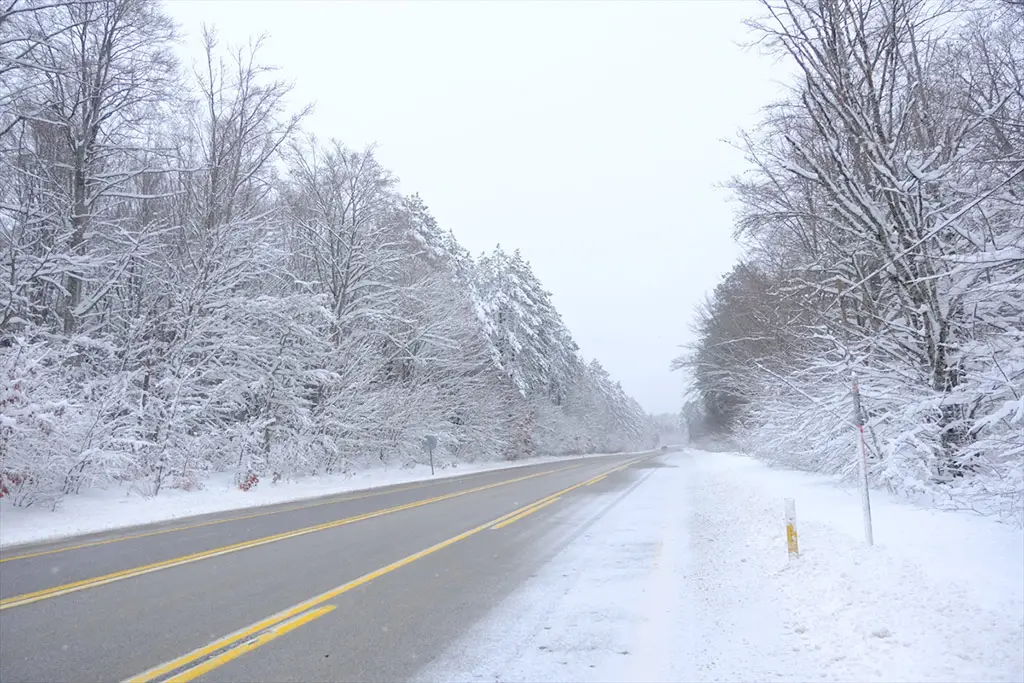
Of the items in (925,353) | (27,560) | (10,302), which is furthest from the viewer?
(10,302)

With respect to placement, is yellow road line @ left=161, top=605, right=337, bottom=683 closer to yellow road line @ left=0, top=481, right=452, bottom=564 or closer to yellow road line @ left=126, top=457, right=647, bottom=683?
yellow road line @ left=126, top=457, right=647, bottom=683

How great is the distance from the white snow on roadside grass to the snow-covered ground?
9021 mm

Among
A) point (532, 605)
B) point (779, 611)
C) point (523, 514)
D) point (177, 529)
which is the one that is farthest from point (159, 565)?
point (523, 514)

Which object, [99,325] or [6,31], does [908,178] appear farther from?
[99,325]

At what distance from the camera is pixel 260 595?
691 centimetres

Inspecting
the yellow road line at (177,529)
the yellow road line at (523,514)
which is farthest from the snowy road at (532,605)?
the yellow road line at (523,514)

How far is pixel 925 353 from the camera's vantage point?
35.3ft

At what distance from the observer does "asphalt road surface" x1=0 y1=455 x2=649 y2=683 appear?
4.94 metres

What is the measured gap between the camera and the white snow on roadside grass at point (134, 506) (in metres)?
12.1

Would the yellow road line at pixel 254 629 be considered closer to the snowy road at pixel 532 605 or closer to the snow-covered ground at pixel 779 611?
the snowy road at pixel 532 605

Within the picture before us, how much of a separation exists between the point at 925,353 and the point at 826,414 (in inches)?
141

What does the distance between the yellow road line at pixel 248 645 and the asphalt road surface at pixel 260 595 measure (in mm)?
13

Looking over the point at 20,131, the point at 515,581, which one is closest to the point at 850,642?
the point at 515,581

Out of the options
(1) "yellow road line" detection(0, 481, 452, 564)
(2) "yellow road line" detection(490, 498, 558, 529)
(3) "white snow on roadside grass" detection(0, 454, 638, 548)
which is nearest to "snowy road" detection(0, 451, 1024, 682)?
(1) "yellow road line" detection(0, 481, 452, 564)
